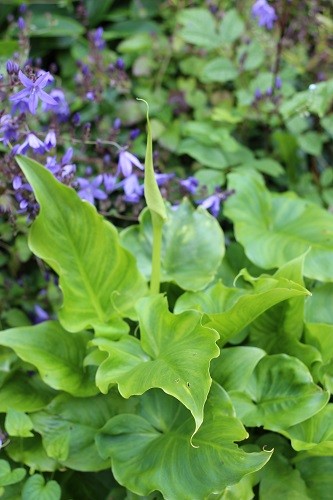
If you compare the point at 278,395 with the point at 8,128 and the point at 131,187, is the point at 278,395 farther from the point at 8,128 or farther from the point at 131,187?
the point at 8,128

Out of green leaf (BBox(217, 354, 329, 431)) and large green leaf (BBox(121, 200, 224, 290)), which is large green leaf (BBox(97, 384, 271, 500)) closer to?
green leaf (BBox(217, 354, 329, 431))

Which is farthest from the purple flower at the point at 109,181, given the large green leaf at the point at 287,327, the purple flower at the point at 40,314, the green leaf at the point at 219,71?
the green leaf at the point at 219,71

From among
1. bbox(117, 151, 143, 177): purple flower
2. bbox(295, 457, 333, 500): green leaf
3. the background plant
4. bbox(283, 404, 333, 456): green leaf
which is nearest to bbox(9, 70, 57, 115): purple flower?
the background plant

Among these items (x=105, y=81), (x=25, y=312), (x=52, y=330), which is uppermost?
(x=105, y=81)

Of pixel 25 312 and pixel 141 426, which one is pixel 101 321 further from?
pixel 25 312

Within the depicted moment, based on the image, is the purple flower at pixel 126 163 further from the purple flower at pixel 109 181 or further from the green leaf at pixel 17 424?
the green leaf at pixel 17 424

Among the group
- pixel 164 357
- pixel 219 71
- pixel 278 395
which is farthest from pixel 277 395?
pixel 219 71

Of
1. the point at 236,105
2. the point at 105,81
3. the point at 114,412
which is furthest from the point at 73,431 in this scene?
the point at 236,105
